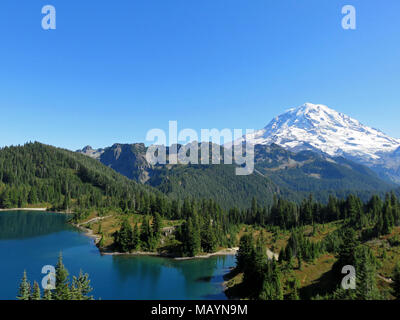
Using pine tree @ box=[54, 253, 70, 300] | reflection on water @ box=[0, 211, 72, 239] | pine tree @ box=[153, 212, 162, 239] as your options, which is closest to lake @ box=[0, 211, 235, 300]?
reflection on water @ box=[0, 211, 72, 239]

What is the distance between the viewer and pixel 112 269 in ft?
337

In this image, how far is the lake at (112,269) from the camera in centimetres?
8275

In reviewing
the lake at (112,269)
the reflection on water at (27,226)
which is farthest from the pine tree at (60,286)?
the reflection on water at (27,226)

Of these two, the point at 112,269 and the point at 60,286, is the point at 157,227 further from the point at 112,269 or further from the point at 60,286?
the point at 60,286

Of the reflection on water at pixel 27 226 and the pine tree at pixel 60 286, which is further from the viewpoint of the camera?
the reflection on water at pixel 27 226

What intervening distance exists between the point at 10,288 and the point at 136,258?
4828cm

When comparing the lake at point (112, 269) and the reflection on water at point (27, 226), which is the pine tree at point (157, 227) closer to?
the lake at point (112, 269)

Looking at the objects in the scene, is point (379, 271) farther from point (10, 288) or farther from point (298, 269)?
point (10, 288)

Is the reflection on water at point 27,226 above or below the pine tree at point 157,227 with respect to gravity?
below

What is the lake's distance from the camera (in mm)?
82750

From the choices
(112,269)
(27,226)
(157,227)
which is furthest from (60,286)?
(27,226)

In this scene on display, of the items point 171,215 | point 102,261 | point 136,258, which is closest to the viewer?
point 102,261

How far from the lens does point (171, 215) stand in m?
175
